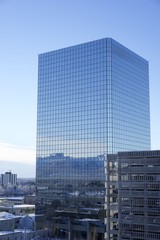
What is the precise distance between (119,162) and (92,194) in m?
24.3

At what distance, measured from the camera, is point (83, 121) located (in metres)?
86.8

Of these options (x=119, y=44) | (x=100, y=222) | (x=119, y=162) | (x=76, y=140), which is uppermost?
(x=119, y=44)

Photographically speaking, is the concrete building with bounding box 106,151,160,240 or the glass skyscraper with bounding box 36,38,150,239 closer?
the concrete building with bounding box 106,151,160,240

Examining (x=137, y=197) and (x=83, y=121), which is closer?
(x=137, y=197)

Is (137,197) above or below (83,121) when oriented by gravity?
below

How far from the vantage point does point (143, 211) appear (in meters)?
55.8

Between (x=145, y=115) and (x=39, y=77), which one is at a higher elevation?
(x=39, y=77)

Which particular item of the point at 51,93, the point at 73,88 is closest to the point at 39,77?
the point at 51,93

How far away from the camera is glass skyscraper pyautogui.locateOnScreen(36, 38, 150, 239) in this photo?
272 feet

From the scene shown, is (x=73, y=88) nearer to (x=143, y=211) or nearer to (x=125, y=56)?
(x=125, y=56)

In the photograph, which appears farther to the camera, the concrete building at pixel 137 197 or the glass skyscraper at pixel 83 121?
the glass skyscraper at pixel 83 121

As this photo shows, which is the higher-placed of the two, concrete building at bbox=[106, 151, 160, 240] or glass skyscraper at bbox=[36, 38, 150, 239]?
glass skyscraper at bbox=[36, 38, 150, 239]

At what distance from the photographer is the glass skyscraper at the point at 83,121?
272 feet

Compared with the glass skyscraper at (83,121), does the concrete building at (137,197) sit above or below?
below
